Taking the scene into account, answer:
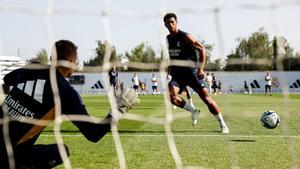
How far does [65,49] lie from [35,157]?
0.82m

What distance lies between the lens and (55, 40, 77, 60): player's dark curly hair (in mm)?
3625

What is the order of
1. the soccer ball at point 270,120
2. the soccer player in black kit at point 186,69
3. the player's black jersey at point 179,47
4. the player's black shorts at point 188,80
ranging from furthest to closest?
the player's black shorts at point 188,80 → the player's black jersey at point 179,47 → the soccer player in black kit at point 186,69 → the soccer ball at point 270,120

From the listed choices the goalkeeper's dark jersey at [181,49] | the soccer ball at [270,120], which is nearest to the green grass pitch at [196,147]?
the soccer ball at [270,120]

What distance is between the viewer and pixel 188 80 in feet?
27.0

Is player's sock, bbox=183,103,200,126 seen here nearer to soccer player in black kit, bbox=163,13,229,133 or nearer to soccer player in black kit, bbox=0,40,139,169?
soccer player in black kit, bbox=163,13,229,133

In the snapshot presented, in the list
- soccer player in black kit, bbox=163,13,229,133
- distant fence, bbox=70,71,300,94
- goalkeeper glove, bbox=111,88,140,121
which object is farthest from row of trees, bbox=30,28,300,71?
distant fence, bbox=70,71,300,94

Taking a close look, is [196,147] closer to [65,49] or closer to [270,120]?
[270,120]

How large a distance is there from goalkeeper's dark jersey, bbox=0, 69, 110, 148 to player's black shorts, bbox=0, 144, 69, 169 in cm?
8

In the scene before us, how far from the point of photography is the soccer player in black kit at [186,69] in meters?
7.82

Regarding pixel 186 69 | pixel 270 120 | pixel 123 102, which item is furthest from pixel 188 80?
pixel 123 102

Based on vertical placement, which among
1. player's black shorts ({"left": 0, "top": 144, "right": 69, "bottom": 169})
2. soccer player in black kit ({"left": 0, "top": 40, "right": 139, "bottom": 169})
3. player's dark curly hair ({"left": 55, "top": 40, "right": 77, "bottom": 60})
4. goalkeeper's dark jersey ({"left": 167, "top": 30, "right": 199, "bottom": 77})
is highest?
goalkeeper's dark jersey ({"left": 167, "top": 30, "right": 199, "bottom": 77})

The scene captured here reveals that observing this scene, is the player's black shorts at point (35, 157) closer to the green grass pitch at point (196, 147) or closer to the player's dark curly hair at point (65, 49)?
the player's dark curly hair at point (65, 49)

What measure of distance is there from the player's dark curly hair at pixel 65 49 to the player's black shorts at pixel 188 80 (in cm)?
456

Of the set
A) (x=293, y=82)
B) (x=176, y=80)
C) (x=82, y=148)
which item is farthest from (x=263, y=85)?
(x=82, y=148)
